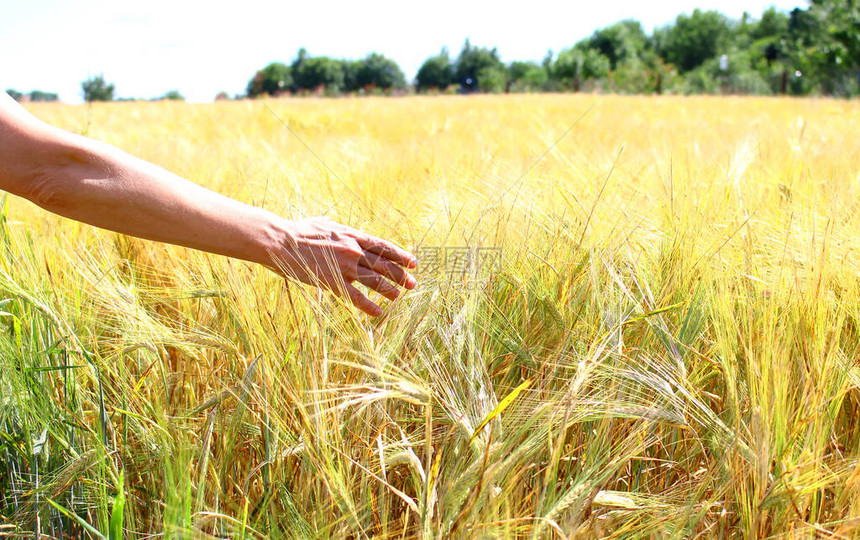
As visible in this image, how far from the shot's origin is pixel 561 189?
117 centimetres

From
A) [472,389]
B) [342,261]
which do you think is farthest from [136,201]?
[472,389]

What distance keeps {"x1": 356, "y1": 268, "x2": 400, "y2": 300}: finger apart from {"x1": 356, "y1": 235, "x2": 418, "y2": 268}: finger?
4cm

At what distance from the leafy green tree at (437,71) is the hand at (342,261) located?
59.6 metres

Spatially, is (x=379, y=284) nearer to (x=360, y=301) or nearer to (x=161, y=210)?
(x=360, y=301)

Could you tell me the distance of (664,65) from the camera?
38000mm

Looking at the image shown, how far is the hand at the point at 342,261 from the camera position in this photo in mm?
824

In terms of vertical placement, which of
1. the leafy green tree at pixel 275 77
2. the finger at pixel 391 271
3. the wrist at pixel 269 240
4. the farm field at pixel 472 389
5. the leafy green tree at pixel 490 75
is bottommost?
the farm field at pixel 472 389

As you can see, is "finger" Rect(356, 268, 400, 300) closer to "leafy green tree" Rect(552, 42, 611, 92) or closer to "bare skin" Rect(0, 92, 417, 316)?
"bare skin" Rect(0, 92, 417, 316)

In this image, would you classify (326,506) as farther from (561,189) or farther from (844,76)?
(844,76)

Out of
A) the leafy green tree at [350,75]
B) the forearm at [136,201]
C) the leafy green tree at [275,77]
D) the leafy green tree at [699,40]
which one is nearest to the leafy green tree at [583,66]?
the leafy green tree at [699,40]

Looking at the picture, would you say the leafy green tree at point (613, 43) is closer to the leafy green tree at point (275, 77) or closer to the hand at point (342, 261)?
the leafy green tree at point (275, 77)

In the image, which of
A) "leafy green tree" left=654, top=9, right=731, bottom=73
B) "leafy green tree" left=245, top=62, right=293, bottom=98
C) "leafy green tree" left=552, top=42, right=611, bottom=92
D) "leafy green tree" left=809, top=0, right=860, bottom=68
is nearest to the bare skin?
"leafy green tree" left=809, top=0, right=860, bottom=68

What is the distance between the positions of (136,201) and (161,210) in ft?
0.10

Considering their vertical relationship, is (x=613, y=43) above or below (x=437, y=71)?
below
